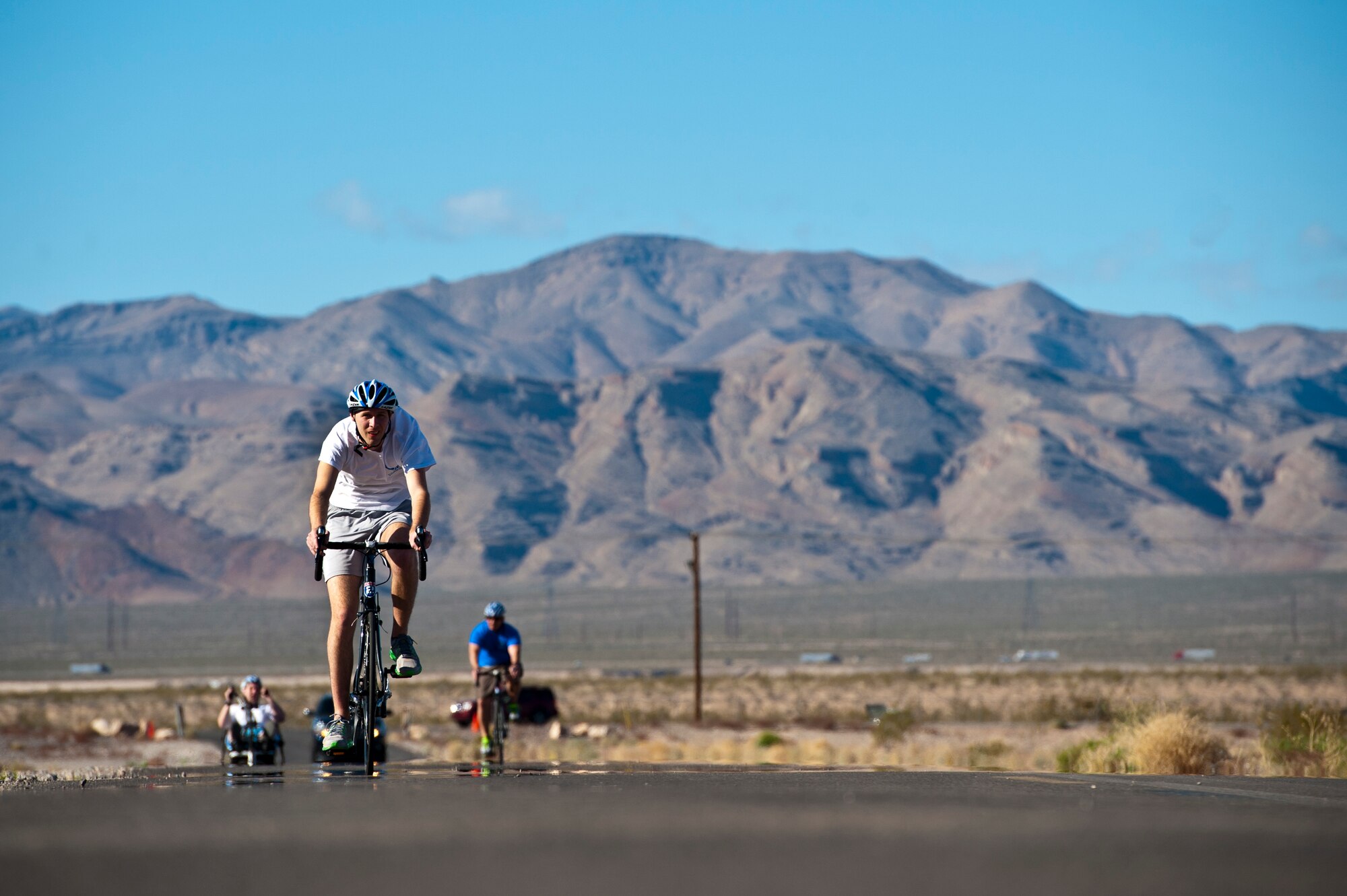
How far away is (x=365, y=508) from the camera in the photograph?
34.6ft

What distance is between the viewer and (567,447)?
197m

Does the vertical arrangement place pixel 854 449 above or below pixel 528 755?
above

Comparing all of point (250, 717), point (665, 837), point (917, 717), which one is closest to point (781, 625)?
point (917, 717)

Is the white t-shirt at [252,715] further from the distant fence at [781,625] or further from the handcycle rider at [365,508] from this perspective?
the distant fence at [781,625]

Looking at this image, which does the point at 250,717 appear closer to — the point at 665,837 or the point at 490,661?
the point at 490,661

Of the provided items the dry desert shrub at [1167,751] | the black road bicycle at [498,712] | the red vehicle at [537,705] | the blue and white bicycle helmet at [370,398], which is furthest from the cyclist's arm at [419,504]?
the red vehicle at [537,705]

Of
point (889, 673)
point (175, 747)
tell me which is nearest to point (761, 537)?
point (889, 673)

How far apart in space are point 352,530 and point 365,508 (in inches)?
6.1

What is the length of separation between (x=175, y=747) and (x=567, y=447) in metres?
162

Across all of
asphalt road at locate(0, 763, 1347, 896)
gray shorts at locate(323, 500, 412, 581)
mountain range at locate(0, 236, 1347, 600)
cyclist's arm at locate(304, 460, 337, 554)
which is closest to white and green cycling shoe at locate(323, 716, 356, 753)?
asphalt road at locate(0, 763, 1347, 896)

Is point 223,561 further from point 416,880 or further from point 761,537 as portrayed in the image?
point 416,880

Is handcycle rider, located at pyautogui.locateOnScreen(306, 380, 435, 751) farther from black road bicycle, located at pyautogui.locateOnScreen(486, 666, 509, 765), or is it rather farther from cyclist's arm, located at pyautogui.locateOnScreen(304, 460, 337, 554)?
black road bicycle, located at pyautogui.locateOnScreen(486, 666, 509, 765)

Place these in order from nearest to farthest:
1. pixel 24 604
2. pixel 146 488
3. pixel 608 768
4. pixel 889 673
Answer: pixel 608 768, pixel 889 673, pixel 24 604, pixel 146 488

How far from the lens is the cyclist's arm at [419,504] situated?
10.2 metres
